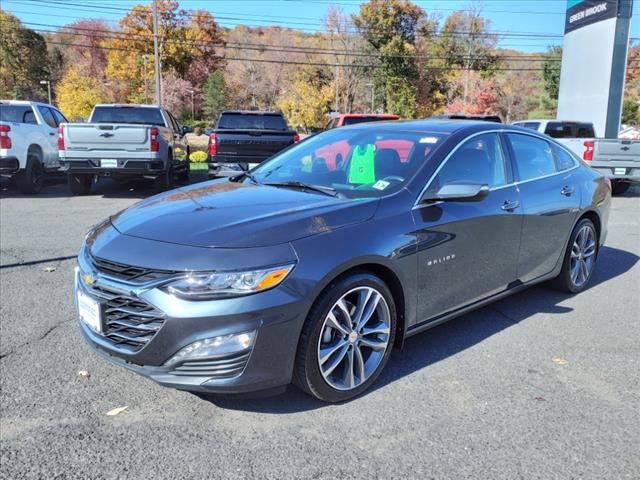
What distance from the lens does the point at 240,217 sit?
317 centimetres

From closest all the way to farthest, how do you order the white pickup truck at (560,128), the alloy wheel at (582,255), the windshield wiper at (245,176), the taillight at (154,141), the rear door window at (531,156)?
the windshield wiper at (245,176), the rear door window at (531,156), the alloy wheel at (582,255), the taillight at (154,141), the white pickup truck at (560,128)

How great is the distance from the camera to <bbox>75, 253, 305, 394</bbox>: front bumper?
8.80 ft

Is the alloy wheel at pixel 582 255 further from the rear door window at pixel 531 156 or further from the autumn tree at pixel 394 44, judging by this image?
the autumn tree at pixel 394 44

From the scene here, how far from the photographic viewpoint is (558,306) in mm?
4961

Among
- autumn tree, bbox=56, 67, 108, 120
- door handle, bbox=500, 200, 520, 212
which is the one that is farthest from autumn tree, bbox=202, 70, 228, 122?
door handle, bbox=500, 200, 520, 212

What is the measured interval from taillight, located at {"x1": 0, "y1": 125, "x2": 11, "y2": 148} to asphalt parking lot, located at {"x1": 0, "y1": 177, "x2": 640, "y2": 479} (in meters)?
7.70

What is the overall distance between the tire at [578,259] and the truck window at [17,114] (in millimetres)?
11758

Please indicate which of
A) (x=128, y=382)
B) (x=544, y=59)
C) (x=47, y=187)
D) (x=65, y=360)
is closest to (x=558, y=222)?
(x=128, y=382)

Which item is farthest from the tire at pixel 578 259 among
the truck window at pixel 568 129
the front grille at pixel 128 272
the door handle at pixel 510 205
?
the truck window at pixel 568 129

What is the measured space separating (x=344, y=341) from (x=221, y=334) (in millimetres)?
779

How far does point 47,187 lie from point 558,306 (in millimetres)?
12365

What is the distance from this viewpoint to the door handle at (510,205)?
414 cm

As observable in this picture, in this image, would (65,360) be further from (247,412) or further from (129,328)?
(247,412)

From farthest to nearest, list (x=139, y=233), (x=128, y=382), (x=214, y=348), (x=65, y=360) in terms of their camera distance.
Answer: (x=65, y=360), (x=128, y=382), (x=139, y=233), (x=214, y=348)
